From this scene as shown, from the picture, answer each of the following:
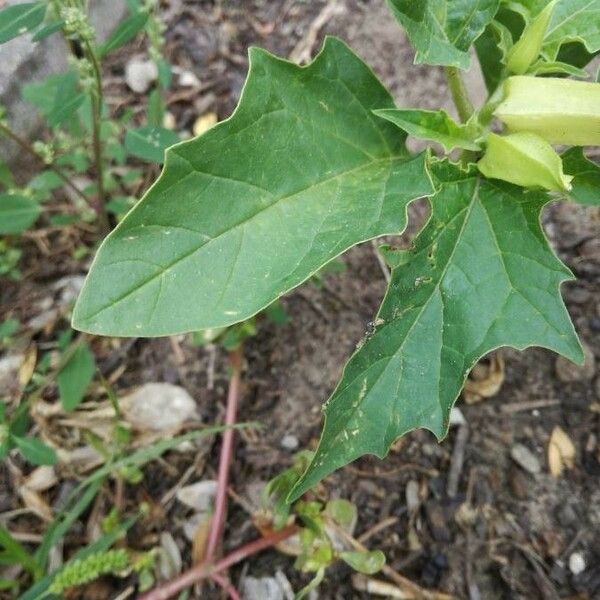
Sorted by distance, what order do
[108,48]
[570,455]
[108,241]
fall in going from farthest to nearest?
[570,455], [108,48], [108,241]

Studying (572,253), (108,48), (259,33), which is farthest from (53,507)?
(259,33)

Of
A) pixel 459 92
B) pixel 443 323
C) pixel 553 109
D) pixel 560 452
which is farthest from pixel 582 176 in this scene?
pixel 560 452

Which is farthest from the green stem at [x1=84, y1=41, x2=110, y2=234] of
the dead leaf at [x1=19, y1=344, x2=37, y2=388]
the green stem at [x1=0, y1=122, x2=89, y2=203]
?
the dead leaf at [x1=19, y1=344, x2=37, y2=388]

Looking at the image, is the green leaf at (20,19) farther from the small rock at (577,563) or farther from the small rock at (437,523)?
the small rock at (577,563)

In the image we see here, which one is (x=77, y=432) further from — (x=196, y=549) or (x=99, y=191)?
(x=99, y=191)

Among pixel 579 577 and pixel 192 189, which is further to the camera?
pixel 579 577

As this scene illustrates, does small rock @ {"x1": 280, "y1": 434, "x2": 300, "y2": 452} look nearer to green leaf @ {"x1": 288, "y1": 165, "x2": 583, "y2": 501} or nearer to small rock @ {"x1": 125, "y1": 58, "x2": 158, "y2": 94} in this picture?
green leaf @ {"x1": 288, "y1": 165, "x2": 583, "y2": 501}
